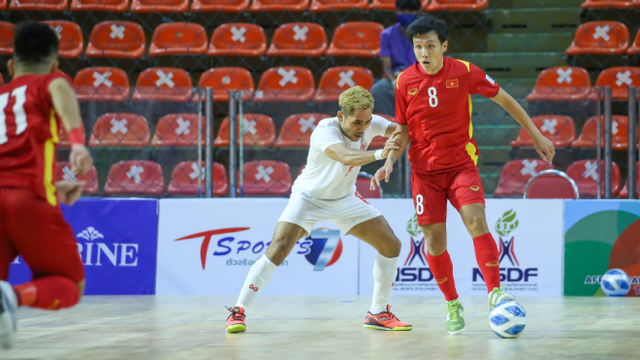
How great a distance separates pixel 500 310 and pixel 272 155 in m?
3.38

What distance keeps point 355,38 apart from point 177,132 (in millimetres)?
3833

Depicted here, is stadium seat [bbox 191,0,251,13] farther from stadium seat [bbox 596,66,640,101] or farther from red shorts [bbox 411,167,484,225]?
red shorts [bbox 411,167,484,225]

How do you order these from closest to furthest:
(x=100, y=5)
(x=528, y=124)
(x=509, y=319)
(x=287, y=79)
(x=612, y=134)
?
1. (x=509, y=319)
2. (x=528, y=124)
3. (x=612, y=134)
4. (x=287, y=79)
5. (x=100, y=5)

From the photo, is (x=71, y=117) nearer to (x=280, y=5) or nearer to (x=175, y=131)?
Result: (x=175, y=131)

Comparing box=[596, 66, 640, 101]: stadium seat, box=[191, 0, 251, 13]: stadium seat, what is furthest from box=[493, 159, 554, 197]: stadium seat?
box=[191, 0, 251, 13]: stadium seat

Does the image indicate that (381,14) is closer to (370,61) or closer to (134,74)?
(370,61)

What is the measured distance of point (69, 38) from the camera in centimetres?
1041

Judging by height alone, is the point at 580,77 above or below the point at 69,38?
below

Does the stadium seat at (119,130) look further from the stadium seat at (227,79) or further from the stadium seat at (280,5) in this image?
the stadium seat at (280,5)

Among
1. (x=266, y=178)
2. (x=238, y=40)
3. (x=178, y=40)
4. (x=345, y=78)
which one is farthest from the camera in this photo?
(x=178, y=40)

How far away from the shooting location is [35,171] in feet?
9.87

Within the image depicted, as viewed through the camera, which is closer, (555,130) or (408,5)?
(555,130)

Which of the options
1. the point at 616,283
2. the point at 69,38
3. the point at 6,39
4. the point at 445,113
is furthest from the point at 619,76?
the point at 6,39

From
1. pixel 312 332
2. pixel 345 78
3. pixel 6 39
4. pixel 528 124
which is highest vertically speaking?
pixel 6 39
